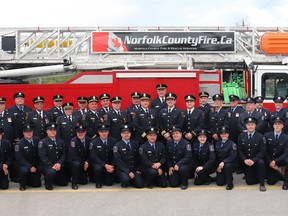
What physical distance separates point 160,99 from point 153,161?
1751 millimetres

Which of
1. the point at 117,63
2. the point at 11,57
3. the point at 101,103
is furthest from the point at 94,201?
the point at 11,57

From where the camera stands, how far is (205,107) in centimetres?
832

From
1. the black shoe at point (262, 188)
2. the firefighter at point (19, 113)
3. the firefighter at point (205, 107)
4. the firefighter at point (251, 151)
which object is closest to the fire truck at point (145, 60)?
the firefighter at point (205, 107)

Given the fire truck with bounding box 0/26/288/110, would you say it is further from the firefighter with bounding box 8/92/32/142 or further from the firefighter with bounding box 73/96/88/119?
the firefighter with bounding box 8/92/32/142

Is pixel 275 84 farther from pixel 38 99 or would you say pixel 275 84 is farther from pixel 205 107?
pixel 38 99

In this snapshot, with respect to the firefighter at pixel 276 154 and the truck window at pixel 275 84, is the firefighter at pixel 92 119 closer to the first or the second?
the firefighter at pixel 276 154

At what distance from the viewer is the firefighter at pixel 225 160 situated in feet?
22.3

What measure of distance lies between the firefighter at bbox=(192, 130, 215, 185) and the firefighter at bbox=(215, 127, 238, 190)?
153mm

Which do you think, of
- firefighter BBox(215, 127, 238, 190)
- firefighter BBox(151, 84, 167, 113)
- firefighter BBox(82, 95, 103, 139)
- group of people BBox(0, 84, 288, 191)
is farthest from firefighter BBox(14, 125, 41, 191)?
firefighter BBox(215, 127, 238, 190)

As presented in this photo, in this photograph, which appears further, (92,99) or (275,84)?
(275,84)

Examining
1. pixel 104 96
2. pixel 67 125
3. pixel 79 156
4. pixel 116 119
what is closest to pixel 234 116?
pixel 116 119

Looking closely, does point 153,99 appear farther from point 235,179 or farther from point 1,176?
point 1,176

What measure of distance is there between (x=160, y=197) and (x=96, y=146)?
1.66m

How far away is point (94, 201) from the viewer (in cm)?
599
